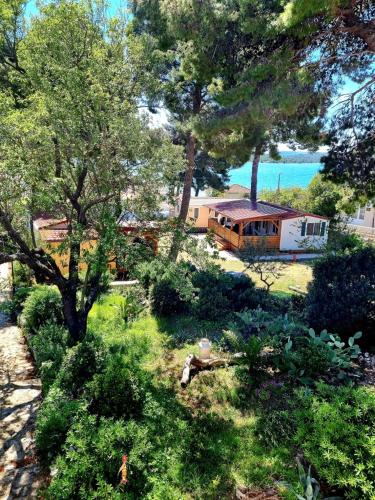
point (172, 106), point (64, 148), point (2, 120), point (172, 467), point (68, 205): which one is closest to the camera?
point (172, 467)

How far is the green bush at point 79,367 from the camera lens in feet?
18.2

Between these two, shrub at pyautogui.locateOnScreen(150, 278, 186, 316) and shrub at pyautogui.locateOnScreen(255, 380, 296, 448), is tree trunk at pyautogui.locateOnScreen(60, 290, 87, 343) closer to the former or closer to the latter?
shrub at pyautogui.locateOnScreen(150, 278, 186, 316)

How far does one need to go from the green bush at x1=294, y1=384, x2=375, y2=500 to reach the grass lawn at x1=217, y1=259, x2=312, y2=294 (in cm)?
932

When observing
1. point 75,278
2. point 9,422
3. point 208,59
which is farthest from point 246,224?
point 9,422

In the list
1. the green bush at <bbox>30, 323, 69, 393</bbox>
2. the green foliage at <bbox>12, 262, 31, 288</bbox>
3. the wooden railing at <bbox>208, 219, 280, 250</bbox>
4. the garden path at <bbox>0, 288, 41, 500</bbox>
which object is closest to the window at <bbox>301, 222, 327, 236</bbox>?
the wooden railing at <bbox>208, 219, 280, 250</bbox>

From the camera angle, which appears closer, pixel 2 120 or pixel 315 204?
pixel 2 120

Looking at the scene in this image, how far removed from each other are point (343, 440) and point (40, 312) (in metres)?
7.63

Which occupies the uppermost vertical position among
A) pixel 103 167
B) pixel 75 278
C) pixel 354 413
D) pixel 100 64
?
pixel 100 64

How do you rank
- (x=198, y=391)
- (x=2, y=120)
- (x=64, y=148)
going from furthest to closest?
(x=198, y=391)
(x=64, y=148)
(x=2, y=120)

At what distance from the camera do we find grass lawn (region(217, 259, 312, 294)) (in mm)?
15741

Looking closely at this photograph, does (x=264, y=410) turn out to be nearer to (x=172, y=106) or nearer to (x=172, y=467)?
(x=172, y=467)

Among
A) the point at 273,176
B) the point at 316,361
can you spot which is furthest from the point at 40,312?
the point at 273,176

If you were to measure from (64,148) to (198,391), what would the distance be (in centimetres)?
492

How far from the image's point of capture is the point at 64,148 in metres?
6.02
